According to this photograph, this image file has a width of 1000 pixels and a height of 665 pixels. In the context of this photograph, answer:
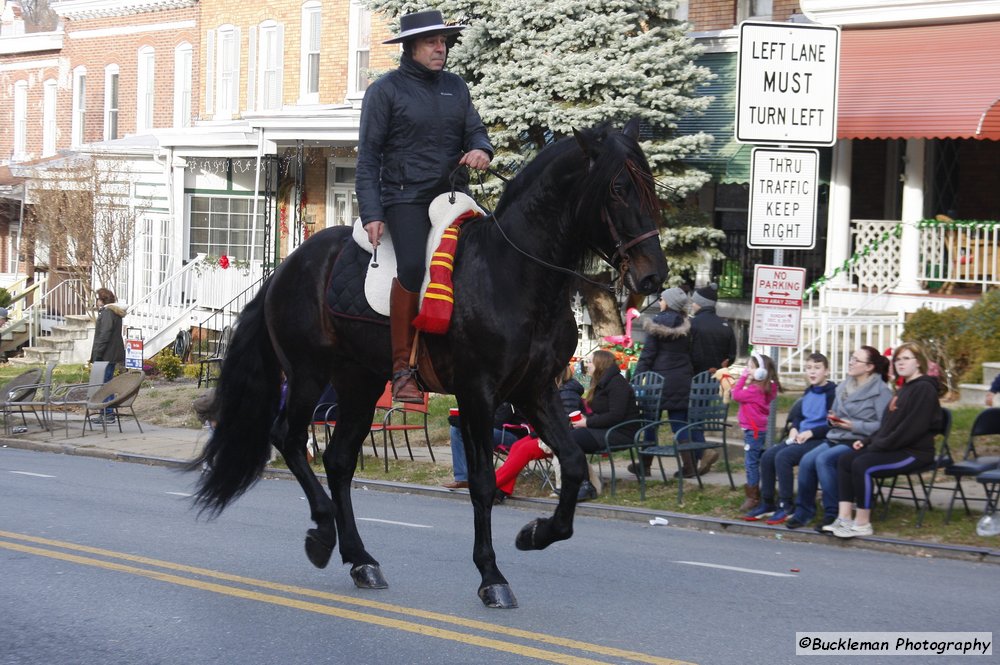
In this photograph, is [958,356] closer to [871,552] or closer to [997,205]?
[997,205]

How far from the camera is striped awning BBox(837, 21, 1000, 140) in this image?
710 inches

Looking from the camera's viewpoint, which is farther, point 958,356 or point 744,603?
point 958,356

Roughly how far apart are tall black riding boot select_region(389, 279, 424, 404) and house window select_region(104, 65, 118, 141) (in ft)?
107

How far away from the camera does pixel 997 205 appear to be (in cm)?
2128

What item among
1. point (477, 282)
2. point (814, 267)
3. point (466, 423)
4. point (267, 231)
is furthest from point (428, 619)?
point (267, 231)

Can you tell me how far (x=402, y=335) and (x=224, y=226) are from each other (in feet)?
85.3

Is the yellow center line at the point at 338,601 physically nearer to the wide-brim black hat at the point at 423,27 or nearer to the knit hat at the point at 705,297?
the wide-brim black hat at the point at 423,27

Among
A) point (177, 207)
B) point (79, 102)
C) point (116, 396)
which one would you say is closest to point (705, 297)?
point (116, 396)

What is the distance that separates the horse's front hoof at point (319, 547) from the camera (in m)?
7.92

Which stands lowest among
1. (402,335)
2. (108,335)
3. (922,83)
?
(108,335)

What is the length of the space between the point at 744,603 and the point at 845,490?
139 inches

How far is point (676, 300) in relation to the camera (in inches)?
572

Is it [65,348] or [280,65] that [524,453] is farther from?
[65,348]

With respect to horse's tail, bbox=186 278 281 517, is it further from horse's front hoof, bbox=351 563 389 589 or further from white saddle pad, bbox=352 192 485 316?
white saddle pad, bbox=352 192 485 316
